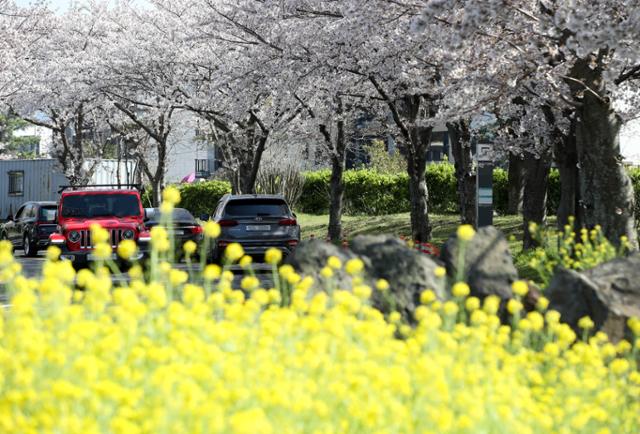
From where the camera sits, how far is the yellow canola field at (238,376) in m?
4.18

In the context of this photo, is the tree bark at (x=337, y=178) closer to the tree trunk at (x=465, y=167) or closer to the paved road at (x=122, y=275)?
the tree trunk at (x=465, y=167)

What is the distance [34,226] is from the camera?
28750 millimetres

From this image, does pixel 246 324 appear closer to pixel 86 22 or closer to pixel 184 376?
pixel 184 376

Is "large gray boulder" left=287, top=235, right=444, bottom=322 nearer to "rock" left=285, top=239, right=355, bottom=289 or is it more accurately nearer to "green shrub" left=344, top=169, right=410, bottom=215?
"rock" left=285, top=239, right=355, bottom=289

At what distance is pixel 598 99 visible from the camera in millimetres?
15367

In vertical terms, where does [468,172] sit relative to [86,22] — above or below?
below

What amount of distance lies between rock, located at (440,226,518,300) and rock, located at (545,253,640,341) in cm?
45

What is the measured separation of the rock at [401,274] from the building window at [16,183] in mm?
36413

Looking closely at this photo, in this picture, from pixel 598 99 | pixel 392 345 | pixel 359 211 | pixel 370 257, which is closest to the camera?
pixel 392 345

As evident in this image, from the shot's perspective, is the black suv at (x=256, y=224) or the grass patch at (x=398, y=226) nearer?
the black suv at (x=256, y=224)

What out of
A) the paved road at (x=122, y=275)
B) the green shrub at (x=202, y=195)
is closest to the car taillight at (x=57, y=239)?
the paved road at (x=122, y=275)

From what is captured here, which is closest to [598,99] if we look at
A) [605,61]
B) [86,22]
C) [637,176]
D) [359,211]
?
[605,61]

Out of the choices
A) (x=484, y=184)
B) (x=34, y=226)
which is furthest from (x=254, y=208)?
(x=34, y=226)

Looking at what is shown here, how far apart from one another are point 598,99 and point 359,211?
2635cm
